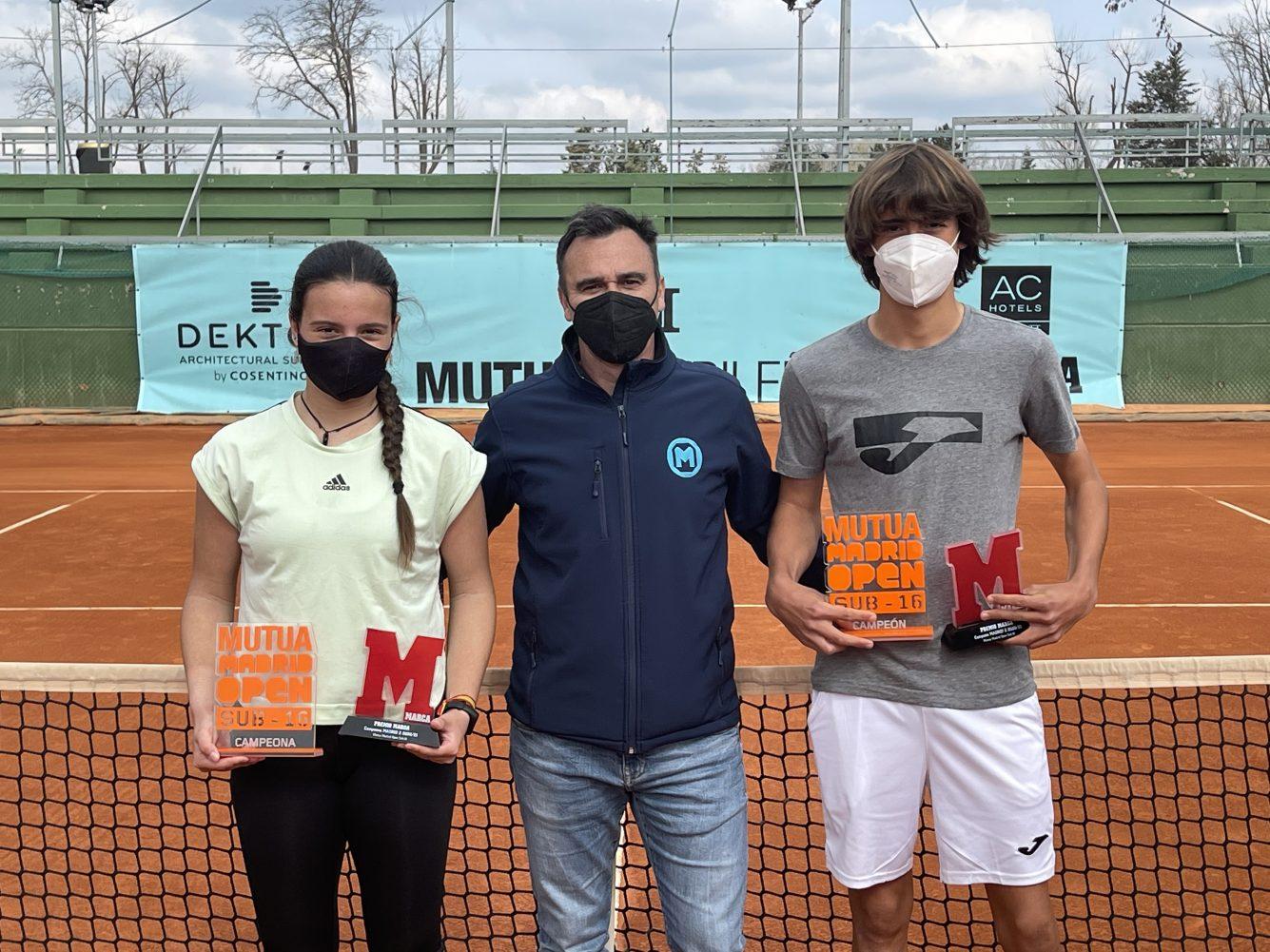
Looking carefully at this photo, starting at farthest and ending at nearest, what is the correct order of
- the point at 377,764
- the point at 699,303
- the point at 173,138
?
1. the point at 173,138
2. the point at 699,303
3. the point at 377,764

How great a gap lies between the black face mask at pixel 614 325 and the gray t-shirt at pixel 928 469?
372 millimetres

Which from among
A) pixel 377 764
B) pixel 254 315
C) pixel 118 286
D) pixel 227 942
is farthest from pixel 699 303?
pixel 377 764

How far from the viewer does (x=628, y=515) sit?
2391 millimetres

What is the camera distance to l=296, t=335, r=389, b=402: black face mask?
2371mm

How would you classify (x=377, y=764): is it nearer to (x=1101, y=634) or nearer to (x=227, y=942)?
(x=227, y=942)

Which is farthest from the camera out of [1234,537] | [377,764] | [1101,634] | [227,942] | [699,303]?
[699,303]

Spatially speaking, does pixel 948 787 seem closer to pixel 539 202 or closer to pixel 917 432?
pixel 917 432

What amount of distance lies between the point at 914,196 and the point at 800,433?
526 mm

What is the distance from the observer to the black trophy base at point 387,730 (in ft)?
7.38


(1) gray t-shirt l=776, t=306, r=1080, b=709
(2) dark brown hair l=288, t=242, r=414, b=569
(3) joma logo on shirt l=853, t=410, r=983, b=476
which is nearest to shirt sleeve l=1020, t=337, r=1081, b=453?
(1) gray t-shirt l=776, t=306, r=1080, b=709

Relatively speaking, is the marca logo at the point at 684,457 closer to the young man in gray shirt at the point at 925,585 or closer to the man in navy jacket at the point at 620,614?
the man in navy jacket at the point at 620,614

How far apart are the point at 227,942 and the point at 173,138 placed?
19241mm

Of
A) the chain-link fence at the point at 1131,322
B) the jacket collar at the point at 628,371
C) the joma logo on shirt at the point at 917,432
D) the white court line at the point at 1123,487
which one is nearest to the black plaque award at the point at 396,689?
the jacket collar at the point at 628,371

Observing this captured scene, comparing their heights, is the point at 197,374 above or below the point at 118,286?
below
